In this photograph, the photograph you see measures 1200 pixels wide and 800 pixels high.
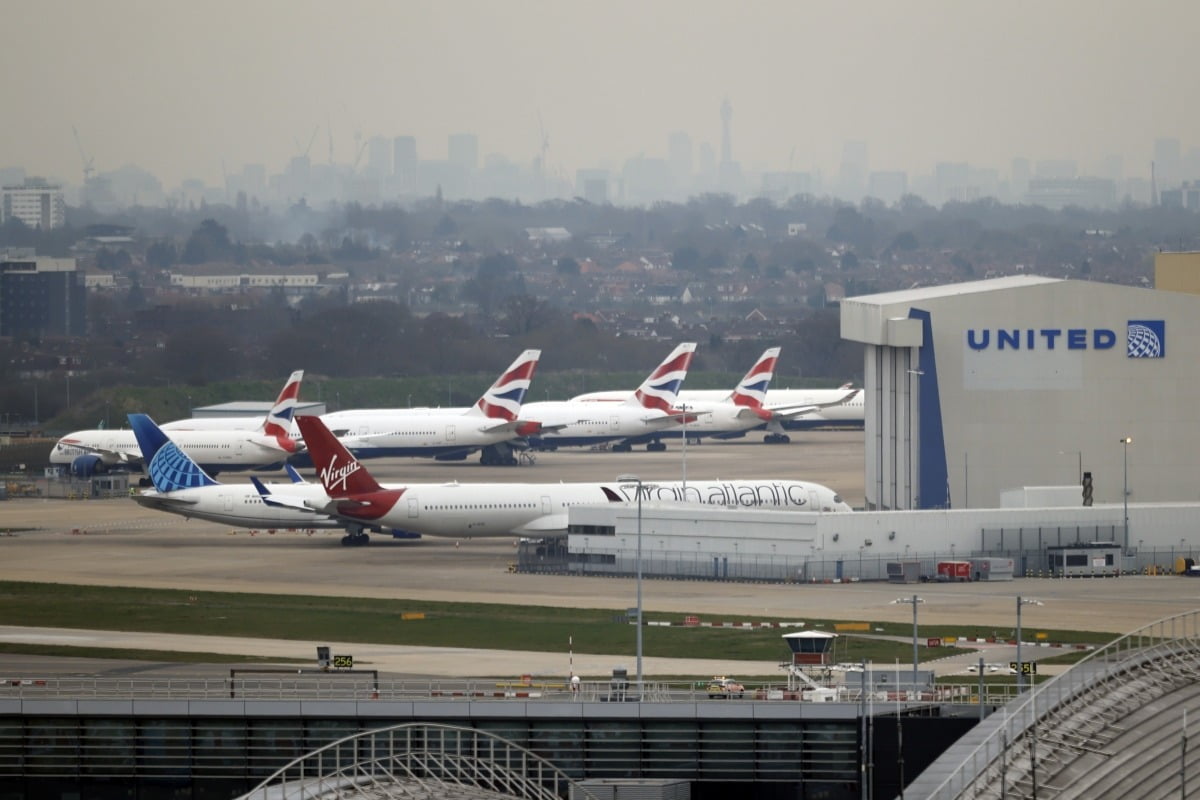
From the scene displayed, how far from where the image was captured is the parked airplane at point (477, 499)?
94.9m

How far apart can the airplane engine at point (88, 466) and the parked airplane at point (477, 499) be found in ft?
160

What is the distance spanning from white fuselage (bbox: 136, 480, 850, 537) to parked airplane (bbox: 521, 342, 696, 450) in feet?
191

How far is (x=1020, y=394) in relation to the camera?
100438mm

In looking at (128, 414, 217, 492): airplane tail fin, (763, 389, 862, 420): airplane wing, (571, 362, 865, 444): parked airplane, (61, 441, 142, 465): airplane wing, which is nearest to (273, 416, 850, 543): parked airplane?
(128, 414, 217, 492): airplane tail fin

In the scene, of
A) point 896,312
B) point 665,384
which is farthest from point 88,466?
point 896,312

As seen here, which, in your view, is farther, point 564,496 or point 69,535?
point 69,535

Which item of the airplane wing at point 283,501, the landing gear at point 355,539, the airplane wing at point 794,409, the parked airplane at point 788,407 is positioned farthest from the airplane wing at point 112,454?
the airplane wing at point 794,409

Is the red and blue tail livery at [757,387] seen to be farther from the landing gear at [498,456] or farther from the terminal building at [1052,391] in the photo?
the terminal building at [1052,391]

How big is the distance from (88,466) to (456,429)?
2646 cm

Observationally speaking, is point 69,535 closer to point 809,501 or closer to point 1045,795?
point 809,501

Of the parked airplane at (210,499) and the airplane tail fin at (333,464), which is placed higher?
the airplane tail fin at (333,464)

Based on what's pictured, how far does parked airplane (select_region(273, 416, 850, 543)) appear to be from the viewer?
94938mm

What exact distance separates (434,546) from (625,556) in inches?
568

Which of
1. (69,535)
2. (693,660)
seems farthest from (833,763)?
(69,535)
